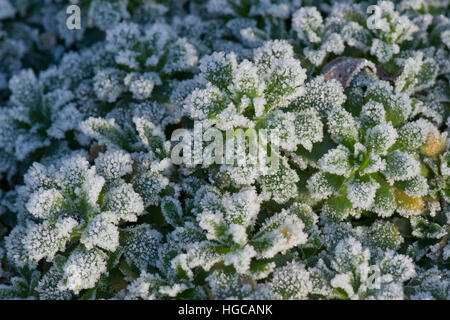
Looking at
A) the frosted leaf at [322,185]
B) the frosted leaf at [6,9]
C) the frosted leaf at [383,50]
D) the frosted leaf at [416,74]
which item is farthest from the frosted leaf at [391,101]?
the frosted leaf at [6,9]

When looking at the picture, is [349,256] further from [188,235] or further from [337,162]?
[188,235]

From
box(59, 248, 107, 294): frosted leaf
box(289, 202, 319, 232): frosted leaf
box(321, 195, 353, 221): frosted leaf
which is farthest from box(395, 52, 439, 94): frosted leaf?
box(59, 248, 107, 294): frosted leaf

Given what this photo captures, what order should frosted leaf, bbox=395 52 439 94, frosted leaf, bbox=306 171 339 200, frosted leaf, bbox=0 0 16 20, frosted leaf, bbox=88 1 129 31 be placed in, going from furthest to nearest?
frosted leaf, bbox=0 0 16 20, frosted leaf, bbox=88 1 129 31, frosted leaf, bbox=395 52 439 94, frosted leaf, bbox=306 171 339 200

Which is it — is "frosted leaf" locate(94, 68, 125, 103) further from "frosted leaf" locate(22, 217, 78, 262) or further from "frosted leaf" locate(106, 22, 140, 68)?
"frosted leaf" locate(22, 217, 78, 262)

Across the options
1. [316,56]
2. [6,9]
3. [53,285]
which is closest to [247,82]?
[316,56]

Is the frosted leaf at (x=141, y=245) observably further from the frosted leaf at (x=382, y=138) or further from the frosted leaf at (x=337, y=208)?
the frosted leaf at (x=382, y=138)
